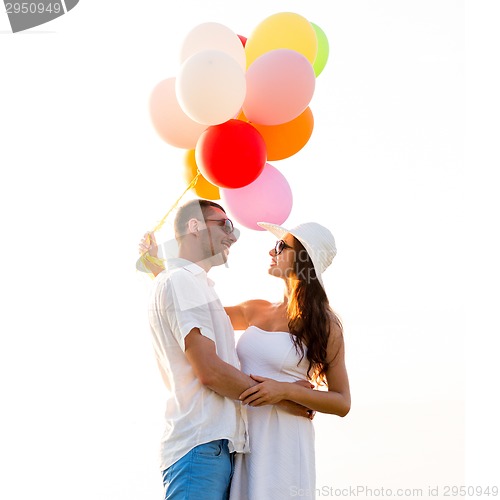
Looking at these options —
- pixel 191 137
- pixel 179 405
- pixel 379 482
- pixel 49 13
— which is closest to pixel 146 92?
pixel 191 137

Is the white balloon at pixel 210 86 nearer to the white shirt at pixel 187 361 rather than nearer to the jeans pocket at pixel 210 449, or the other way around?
the white shirt at pixel 187 361

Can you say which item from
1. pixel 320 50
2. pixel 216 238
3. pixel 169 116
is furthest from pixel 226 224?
pixel 320 50

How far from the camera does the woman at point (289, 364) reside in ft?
8.33

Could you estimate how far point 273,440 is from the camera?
259cm

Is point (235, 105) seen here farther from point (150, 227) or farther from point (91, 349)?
point (91, 349)

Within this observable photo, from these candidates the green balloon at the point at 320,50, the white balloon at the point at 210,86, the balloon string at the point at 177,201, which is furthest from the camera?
the green balloon at the point at 320,50

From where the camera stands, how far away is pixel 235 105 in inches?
105

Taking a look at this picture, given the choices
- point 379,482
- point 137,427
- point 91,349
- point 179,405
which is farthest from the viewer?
point 379,482

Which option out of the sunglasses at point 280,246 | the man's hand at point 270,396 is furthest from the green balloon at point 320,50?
the man's hand at point 270,396

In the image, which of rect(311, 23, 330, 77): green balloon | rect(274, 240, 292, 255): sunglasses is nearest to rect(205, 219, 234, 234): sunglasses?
rect(274, 240, 292, 255): sunglasses

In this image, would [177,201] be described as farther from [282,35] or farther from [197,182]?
[282,35]

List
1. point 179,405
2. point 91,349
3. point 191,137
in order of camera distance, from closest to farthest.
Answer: point 179,405
point 191,137
point 91,349

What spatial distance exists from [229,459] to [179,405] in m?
0.25

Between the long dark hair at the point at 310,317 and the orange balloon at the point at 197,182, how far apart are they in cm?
44
